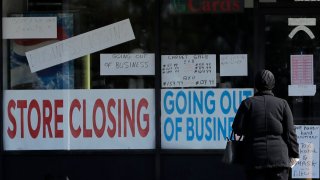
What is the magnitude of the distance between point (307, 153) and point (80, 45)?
10.0ft

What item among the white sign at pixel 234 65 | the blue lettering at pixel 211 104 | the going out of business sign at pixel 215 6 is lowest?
the blue lettering at pixel 211 104

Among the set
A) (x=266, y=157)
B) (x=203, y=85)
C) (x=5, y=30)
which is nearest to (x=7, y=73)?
(x=5, y=30)

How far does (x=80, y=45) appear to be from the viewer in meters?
7.50

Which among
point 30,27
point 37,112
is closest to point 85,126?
point 37,112

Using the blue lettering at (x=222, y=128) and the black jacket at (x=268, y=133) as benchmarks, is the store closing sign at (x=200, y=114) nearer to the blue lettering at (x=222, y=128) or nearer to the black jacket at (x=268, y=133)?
the blue lettering at (x=222, y=128)

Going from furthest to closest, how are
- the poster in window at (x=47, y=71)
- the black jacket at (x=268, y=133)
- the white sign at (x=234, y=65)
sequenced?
1. the poster in window at (x=47, y=71)
2. the white sign at (x=234, y=65)
3. the black jacket at (x=268, y=133)

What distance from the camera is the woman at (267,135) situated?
5.32 meters

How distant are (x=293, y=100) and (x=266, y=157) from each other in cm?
236

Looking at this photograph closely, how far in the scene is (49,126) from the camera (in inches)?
295

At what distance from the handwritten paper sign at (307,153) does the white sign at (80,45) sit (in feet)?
7.82

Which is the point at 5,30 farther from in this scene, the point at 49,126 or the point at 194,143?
the point at 194,143

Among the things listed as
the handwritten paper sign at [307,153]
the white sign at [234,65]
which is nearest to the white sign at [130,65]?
the white sign at [234,65]

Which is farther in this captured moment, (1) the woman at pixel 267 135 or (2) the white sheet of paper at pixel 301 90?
(2) the white sheet of paper at pixel 301 90

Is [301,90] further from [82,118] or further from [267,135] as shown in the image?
[82,118]
